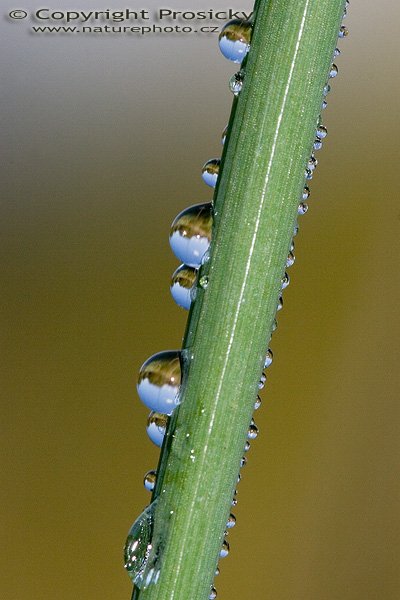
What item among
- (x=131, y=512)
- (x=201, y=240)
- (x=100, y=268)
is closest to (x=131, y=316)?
(x=100, y=268)

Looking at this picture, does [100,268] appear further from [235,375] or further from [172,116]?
[235,375]

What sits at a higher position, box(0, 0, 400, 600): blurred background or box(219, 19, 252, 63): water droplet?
box(0, 0, 400, 600): blurred background

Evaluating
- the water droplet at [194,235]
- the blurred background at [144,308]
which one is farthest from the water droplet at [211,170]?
the blurred background at [144,308]

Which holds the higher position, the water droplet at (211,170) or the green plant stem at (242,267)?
the water droplet at (211,170)

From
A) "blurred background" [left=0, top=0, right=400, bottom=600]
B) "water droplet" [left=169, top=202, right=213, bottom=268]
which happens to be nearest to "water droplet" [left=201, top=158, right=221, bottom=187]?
"water droplet" [left=169, top=202, right=213, bottom=268]

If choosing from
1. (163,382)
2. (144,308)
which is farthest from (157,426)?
(144,308)

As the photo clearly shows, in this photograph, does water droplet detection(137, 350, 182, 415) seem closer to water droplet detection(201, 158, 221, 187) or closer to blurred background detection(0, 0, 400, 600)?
water droplet detection(201, 158, 221, 187)

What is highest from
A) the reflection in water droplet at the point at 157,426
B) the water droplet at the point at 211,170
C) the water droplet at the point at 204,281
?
the water droplet at the point at 211,170

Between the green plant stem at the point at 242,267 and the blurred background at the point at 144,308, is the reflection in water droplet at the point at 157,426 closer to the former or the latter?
the green plant stem at the point at 242,267
